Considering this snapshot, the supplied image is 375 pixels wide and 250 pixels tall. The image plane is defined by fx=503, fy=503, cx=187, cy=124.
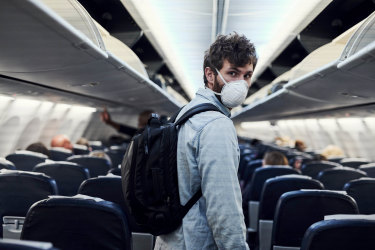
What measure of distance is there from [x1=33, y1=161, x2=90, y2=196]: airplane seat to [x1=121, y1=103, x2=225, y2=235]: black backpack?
3.32 m

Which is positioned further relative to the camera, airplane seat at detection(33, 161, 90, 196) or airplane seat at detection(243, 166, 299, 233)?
airplane seat at detection(243, 166, 299, 233)

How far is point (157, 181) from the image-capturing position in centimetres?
233

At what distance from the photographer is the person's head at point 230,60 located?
2416 millimetres

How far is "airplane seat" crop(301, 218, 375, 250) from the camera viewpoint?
8.06 ft

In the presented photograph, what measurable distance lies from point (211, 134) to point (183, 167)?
0.78ft

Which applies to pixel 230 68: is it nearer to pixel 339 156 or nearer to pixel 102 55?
pixel 102 55

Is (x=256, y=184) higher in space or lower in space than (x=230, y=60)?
lower

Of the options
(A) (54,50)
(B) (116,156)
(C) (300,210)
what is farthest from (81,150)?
(C) (300,210)

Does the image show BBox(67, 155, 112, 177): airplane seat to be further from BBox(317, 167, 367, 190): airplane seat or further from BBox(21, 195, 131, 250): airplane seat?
BBox(21, 195, 131, 250): airplane seat

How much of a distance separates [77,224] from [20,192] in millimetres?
1567

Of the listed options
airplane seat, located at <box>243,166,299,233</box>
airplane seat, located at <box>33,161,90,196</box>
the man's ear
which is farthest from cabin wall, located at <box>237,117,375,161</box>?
the man's ear

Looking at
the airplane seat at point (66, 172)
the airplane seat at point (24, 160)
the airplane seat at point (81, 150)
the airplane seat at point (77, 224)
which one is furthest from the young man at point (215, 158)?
the airplane seat at point (81, 150)

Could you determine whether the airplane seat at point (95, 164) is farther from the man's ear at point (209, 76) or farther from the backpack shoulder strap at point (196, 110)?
the backpack shoulder strap at point (196, 110)

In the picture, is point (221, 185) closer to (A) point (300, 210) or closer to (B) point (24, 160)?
(A) point (300, 210)
